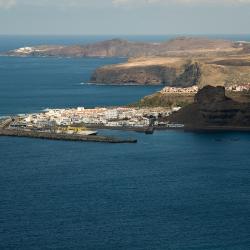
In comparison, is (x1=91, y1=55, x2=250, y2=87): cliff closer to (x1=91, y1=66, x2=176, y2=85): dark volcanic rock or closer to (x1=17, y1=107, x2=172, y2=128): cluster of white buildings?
(x1=91, y1=66, x2=176, y2=85): dark volcanic rock

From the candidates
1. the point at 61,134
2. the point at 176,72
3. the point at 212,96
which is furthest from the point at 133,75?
the point at 61,134

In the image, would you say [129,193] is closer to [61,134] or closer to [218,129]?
[61,134]

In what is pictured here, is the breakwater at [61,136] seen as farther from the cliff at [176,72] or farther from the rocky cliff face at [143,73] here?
the rocky cliff face at [143,73]

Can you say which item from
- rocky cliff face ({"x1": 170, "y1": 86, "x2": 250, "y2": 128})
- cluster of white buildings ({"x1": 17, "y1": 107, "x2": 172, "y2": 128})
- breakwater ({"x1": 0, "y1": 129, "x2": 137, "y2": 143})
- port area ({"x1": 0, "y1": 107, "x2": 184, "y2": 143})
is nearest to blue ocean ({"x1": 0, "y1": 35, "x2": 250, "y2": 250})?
breakwater ({"x1": 0, "y1": 129, "x2": 137, "y2": 143})

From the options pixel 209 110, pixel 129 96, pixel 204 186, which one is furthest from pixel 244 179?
pixel 129 96

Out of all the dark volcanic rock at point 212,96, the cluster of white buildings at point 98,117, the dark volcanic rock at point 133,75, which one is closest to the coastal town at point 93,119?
the cluster of white buildings at point 98,117

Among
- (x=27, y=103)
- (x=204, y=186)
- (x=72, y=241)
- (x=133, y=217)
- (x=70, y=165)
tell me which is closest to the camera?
(x=72, y=241)

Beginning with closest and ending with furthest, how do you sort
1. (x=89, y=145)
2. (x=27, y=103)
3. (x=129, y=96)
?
(x=89, y=145) → (x=27, y=103) → (x=129, y=96)

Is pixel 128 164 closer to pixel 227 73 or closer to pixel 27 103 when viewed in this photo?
pixel 27 103
